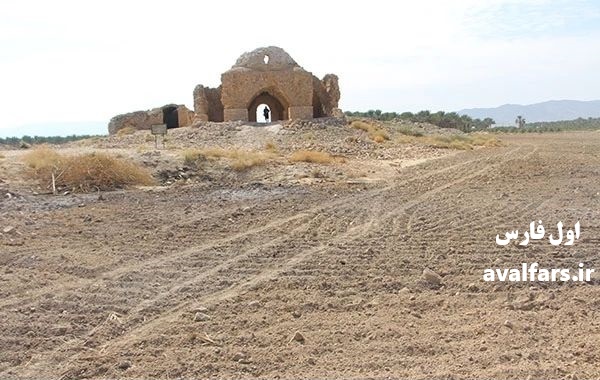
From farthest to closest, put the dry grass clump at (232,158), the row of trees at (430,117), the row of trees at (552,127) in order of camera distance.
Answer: the row of trees at (552,127), the row of trees at (430,117), the dry grass clump at (232,158)

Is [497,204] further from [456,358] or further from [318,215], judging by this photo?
[456,358]

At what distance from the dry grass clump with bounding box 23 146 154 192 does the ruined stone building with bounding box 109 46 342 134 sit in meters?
14.4

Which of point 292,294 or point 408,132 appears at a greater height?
point 408,132

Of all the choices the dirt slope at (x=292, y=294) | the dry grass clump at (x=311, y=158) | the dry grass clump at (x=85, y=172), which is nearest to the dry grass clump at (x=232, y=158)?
the dry grass clump at (x=311, y=158)

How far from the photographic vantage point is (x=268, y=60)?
28.6 m

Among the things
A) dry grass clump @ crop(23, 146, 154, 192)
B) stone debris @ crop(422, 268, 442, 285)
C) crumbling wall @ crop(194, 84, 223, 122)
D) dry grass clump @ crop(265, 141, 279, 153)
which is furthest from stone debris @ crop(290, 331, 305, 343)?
crumbling wall @ crop(194, 84, 223, 122)

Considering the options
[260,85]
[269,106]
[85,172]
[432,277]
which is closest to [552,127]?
[269,106]

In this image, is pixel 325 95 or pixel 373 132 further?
pixel 325 95

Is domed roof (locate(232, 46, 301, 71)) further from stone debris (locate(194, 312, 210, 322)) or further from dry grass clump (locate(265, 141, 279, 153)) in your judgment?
stone debris (locate(194, 312, 210, 322))

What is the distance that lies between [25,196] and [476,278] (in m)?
8.49

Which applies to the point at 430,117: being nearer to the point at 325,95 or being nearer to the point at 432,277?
the point at 325,95

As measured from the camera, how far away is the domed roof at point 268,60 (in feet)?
93.1

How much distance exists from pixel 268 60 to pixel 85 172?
16678 mm

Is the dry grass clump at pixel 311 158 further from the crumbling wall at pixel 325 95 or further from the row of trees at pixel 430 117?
the row of trees at pixel 430 117
